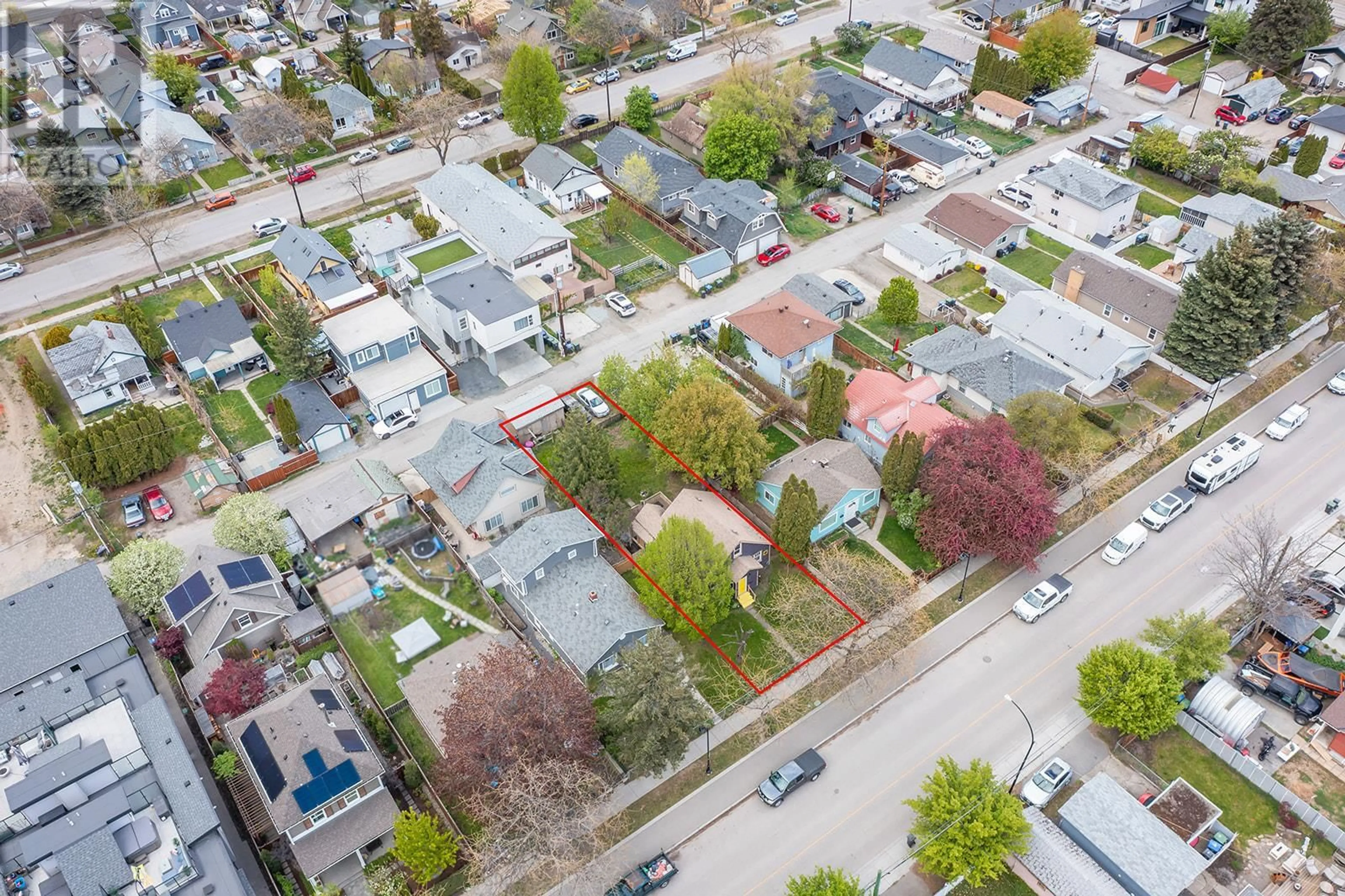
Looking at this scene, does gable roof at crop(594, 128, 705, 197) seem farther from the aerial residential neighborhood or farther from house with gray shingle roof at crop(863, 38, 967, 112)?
house with gray shingle roof at crop(863, 38, 967, 112)

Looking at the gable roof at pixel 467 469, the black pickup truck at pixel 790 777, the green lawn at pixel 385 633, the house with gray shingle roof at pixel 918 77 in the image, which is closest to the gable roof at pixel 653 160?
the house with gray shingle roof at pixel 918 77

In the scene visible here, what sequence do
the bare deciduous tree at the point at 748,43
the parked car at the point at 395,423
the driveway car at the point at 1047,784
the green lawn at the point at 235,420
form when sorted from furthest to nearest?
the bare deciduous tree at the point at 748,43 < the green lawn at the point at 235,420 < the parked car at the point at 395,423 < the driveway car at the point at 1047,784

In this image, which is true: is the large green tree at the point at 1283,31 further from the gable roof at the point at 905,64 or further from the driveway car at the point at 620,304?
the driveway car at the point at 620,304

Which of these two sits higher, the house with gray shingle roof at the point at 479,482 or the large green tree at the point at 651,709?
the house with gray shingle roof at the point at 479,482

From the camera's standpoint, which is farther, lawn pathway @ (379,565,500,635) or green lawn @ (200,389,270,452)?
green lawn @ (200,389,270,452)

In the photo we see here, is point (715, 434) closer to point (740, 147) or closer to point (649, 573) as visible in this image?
point (649, 573)

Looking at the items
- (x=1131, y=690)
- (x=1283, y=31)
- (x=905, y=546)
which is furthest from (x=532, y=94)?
(x=1283, y=31)

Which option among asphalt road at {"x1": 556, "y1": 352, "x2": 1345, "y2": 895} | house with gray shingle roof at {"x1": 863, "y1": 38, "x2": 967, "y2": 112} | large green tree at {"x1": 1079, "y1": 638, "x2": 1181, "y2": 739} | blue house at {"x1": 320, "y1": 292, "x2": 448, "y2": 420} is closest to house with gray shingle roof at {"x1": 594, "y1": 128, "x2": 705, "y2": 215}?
house with gray shingle roof at {"x1": 863, "y1": 38, "x2": 967, "y2": 112}
